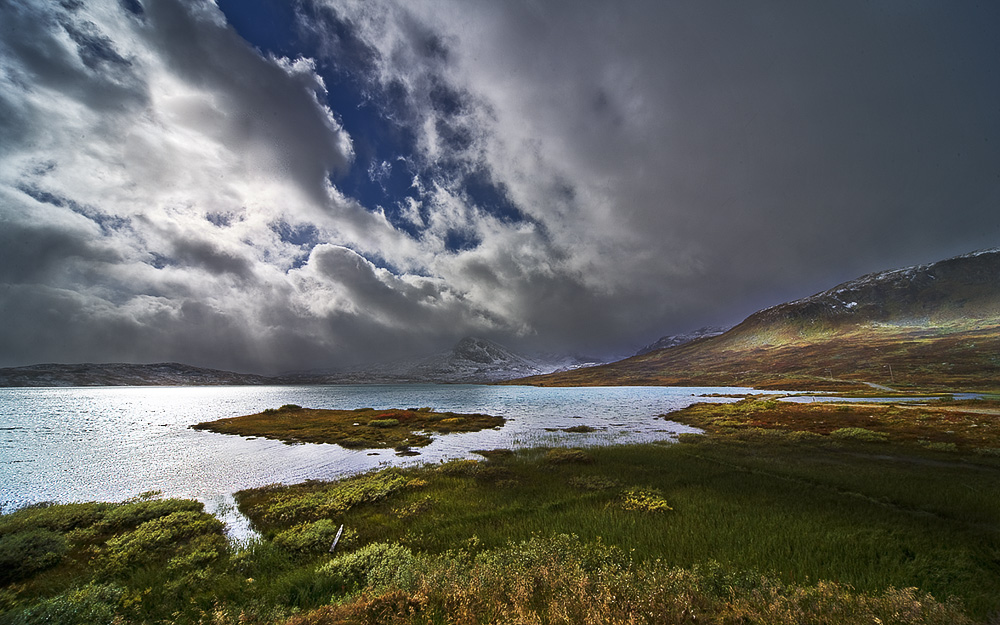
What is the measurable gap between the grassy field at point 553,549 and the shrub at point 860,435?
7.73 metres

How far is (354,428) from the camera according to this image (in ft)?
188

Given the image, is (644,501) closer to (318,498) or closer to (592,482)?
(592,482)

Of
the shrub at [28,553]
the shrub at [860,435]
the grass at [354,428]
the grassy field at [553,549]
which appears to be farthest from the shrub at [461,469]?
the shrub at [860,435]

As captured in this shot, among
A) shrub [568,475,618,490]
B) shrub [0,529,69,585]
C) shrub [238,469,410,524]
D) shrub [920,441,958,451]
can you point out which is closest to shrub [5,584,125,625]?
shrub [0,529,69,585]

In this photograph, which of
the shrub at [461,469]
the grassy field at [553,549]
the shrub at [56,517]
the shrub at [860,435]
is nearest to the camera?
the grassy field at [553,549]

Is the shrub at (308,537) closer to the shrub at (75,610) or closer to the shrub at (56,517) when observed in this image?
the shrub at (75,610)

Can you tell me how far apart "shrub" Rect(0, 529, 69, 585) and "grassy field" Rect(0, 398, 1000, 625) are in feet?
0.25

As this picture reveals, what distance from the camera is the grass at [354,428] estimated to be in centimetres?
4672

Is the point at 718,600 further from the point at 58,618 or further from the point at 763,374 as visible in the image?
the point at 763,374

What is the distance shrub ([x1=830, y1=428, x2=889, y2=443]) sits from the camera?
3626 cm

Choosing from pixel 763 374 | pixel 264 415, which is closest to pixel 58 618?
pixel 264 415

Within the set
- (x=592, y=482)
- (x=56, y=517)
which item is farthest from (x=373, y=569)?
(x=56, y=517)

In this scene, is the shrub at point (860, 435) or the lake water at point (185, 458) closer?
the lake water at point (185, 458)

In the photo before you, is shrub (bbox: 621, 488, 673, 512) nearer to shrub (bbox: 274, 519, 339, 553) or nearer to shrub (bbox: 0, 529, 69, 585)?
shrub (bbox: 274, 519, 339, 553)
